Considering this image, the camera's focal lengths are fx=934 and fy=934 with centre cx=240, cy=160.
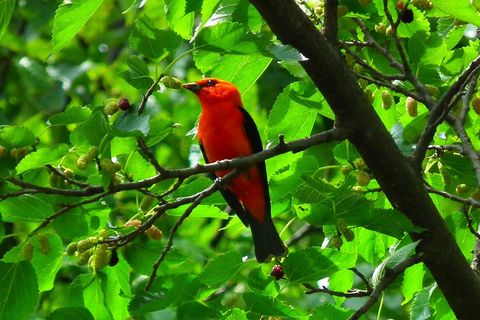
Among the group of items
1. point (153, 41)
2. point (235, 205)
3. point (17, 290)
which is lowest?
point (235, 205)

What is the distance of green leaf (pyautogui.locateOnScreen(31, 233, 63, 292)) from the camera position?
10.5ft

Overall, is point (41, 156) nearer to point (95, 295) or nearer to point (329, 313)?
point (95, 295)

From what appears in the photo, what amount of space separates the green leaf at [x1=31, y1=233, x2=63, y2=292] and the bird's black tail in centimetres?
80

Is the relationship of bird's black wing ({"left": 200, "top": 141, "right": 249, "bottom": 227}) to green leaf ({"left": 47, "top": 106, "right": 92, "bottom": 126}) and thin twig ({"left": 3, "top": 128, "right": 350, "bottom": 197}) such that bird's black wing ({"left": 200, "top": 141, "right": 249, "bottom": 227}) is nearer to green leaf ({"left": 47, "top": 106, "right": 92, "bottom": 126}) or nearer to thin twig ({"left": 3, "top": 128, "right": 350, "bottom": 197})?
thin twig ({"left": 3, "top": 128, "right": 350, "bottom": 197})

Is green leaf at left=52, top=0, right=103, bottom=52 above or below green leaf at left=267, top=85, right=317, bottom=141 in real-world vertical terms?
above

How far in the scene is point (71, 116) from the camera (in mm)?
2795

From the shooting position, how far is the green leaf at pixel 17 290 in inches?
120

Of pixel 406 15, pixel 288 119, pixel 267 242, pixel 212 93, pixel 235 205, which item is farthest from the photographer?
pixel 212 93

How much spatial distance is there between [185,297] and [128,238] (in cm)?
25

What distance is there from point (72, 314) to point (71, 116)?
0.60 m

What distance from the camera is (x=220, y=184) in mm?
2801

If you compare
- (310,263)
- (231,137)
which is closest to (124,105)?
(310,263)

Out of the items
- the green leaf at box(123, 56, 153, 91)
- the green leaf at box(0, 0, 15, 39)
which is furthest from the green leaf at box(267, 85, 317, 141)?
the green leaf at box(0, 0, 15, 39)

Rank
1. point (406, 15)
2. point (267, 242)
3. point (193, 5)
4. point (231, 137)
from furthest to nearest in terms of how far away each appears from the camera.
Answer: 1. point (231, 137)
2. point (267, 242)
3. point (406, 15)
4. point (193, 5)
